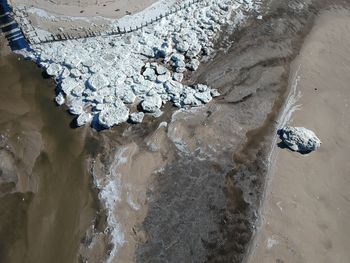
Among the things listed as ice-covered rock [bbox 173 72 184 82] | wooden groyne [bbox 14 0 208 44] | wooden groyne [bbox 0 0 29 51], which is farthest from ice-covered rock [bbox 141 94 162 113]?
wooden groyne [bbox 0 0 29 51]

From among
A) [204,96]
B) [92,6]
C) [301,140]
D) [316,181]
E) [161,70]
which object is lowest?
[316,181]

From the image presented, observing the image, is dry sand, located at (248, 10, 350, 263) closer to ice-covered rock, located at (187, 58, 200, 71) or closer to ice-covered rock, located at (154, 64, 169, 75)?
ice-covered rock, located at (187, 58, 200, 71)

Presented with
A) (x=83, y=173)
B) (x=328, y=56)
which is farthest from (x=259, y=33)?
(x=83, y=173)

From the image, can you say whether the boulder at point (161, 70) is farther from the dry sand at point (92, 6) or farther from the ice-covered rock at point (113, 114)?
the dry sand at point (92, 6)

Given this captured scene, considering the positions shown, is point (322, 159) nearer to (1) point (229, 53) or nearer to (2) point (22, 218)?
(1) point (229, 53)

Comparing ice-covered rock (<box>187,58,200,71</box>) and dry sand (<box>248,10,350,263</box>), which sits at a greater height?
ice-covered rock (<box>187,58,200,71</box>)

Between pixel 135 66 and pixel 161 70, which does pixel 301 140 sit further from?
pixel 135 66

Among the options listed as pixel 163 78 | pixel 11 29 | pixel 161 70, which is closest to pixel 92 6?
pixel 11 29
